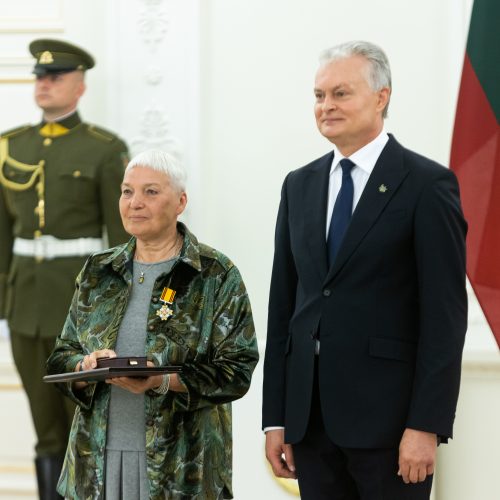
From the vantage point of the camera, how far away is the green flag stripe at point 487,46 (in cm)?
350

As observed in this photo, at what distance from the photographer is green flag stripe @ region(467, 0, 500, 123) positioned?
11.5 feet

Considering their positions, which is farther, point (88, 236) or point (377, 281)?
point (88, 236)

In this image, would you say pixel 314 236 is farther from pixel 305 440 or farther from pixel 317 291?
pixel 305 440

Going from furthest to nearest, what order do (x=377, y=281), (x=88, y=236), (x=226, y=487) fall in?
(x=88, y=236), (x=226, y=487), (x=377, y=281)

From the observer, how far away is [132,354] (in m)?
2.47

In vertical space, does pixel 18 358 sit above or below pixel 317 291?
below

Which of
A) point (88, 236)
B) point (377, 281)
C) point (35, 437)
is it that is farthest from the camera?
point (35, 437)

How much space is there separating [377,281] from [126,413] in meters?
0.62

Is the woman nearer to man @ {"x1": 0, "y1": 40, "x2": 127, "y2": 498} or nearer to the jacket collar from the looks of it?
the jacket collar

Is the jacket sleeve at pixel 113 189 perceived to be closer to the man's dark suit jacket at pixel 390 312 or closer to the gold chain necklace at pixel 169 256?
the gold chain necklace at pixel 169 256

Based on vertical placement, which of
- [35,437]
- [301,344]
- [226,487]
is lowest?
[35,437]

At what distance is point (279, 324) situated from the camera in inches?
101

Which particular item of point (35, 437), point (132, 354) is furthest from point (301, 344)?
point (35, 437)

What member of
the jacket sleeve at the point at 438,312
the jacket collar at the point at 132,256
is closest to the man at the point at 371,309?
the jacket sleeve at the point at 438,312
